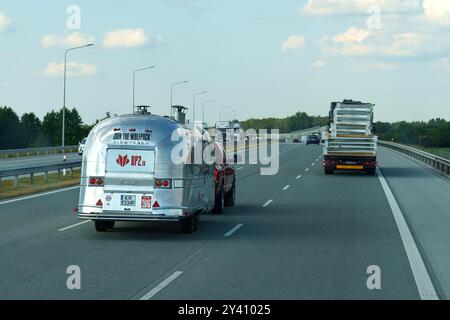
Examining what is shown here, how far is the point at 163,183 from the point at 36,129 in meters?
115

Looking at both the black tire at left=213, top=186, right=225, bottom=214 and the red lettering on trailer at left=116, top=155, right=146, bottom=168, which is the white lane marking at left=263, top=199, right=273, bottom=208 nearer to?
the black tire at left=213, top=186, right=225, bottom=214

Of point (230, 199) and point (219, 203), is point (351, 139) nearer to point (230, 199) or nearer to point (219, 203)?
point (230, 199)

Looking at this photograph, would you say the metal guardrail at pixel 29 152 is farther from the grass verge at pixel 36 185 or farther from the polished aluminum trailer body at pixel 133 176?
the polished aluminum trailer body at pixel 133 176

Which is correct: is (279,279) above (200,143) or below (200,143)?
below

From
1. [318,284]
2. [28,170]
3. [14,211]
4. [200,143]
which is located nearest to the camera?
[318,284]

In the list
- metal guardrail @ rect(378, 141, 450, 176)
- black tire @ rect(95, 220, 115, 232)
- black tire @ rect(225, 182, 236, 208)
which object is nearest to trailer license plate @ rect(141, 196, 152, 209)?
black tire @ rect(95, 220, 115, 232)

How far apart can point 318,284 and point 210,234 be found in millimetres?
5883

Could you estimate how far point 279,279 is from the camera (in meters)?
11.3

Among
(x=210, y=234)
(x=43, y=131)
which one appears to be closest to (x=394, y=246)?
(x=210, y=234)

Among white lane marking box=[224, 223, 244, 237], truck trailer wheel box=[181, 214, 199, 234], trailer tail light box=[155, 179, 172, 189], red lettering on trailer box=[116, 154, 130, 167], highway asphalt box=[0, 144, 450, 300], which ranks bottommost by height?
white lane marking box=[224, 223, 244, 237]

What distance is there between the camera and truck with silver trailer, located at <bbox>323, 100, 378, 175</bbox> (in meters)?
38.7

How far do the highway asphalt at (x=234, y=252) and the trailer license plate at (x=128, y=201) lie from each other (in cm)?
65

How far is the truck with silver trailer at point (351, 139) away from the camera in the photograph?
38.7 metres
